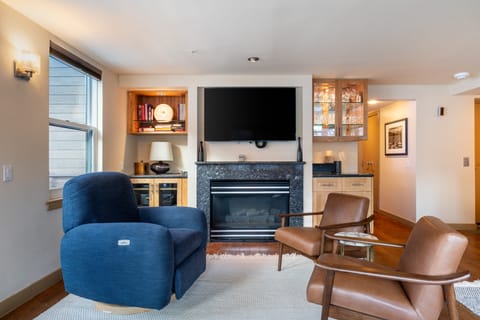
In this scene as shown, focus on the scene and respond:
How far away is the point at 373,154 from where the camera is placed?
6.68 metres

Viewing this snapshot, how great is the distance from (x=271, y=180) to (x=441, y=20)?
254 centimetres

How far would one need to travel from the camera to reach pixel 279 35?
2.78 metres

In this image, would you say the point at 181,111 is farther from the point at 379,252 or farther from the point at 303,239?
the point at 379,252

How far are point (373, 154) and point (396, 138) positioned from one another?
1.26m

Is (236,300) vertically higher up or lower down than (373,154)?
lower down

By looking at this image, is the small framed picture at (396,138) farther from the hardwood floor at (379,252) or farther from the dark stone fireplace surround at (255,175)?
the dark stone fireplace surround at (255,175)

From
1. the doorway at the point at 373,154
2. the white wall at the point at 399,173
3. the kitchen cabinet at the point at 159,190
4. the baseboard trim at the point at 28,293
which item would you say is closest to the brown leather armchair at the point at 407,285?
the baseboard trim at the point at 28,293

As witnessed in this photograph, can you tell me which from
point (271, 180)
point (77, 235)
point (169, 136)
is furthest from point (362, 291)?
point (169, 136)

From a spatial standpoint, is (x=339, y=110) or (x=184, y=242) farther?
(x=339, y=110)

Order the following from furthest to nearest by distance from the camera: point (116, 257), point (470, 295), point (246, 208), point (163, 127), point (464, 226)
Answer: point (464, 226) → point (163, 127) → point (246, 208) → point (470, 295) → point (116, 257)

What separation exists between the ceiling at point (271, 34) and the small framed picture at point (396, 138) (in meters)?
1.40

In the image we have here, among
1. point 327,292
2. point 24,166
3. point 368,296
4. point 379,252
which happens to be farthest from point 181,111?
point 368,296

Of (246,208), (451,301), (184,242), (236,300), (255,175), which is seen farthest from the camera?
(246,208)

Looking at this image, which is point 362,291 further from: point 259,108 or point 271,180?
point 259,108
